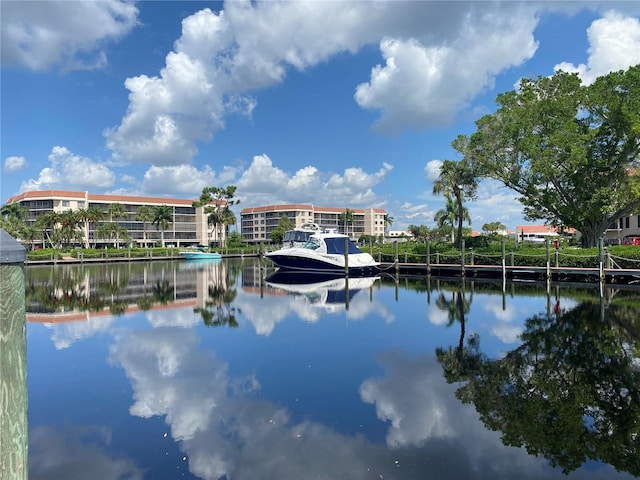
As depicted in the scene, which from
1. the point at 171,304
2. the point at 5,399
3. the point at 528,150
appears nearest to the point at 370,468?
the point at 5,399

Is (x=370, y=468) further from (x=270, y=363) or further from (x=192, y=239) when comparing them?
(x=192, y=239)

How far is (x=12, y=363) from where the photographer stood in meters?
2.39

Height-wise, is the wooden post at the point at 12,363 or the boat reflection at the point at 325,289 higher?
the wooden post at the point at 12,363

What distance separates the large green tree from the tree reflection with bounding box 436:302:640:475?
20.4 meters

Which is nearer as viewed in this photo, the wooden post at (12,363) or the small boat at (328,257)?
the wooden post at (12,363)

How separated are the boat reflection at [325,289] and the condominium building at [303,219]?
100 meters

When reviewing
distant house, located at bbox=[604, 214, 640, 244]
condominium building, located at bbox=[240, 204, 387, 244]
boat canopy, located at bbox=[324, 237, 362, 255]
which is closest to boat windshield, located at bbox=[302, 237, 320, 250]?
boat canopy, located at bbox=[324, 237, 362, 255]

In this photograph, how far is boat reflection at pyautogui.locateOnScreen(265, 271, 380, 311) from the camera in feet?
72.1

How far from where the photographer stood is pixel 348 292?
26.0 meters

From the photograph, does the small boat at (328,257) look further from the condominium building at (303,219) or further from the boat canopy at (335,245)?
the condominium building at (303,219)

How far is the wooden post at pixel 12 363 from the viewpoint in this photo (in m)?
2.31

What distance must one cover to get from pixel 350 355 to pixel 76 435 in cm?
675

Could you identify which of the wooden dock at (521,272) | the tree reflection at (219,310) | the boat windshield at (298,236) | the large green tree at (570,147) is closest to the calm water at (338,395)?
the tree reflection at (219,310)

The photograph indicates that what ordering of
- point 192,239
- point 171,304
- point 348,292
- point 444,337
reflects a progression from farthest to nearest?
point 192,239
point 348,292
point 171,304
point 444,337
